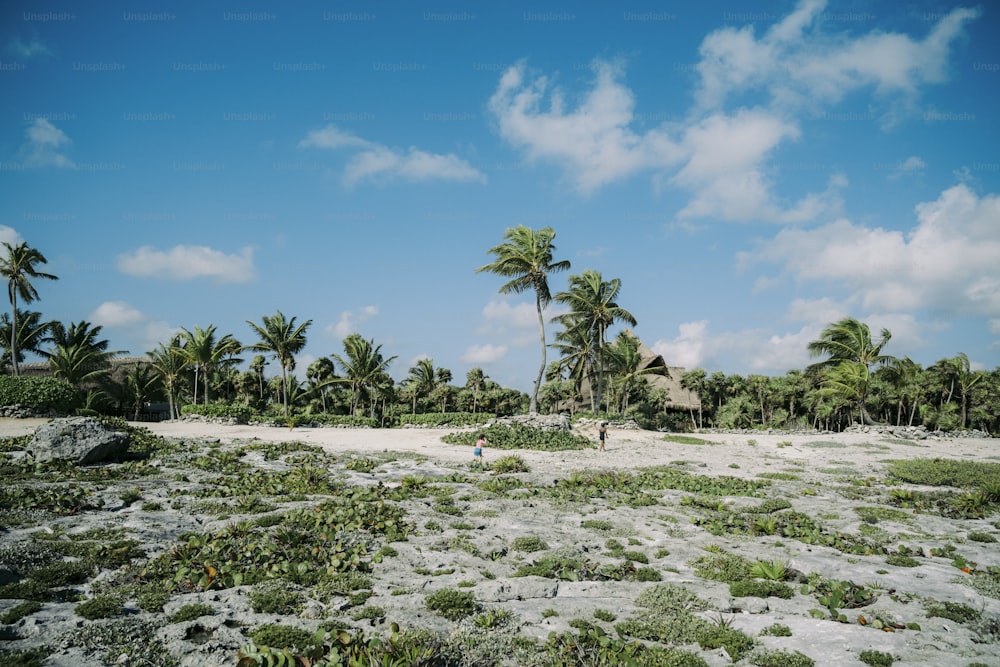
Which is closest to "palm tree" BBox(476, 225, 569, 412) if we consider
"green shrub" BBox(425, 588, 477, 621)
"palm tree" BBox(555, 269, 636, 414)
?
"palm tree" BBox(555, 269, 636, 414)

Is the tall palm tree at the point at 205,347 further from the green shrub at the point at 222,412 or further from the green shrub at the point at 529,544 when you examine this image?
the green shrub at the point at 529,544

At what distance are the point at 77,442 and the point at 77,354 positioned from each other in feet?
115

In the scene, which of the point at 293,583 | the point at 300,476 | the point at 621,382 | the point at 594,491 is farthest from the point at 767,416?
the point at 293,583

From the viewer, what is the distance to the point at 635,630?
274 inches

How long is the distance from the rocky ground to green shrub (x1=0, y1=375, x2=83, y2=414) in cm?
1914

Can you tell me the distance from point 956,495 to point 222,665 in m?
20.0

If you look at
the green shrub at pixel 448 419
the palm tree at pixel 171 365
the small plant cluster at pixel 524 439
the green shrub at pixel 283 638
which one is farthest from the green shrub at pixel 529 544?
the palm tree at pixel 171 365

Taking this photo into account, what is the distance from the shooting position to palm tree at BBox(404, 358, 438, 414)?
190ft

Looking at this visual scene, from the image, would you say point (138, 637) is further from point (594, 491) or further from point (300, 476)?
point (594, 491)

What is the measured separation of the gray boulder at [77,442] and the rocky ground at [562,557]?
1431 mm

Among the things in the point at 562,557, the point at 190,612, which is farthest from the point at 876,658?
→ the point at 190,612

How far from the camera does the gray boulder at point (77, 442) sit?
15.3 metres

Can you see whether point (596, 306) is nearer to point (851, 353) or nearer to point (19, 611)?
point (851, 353)

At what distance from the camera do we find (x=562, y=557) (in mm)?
9633
